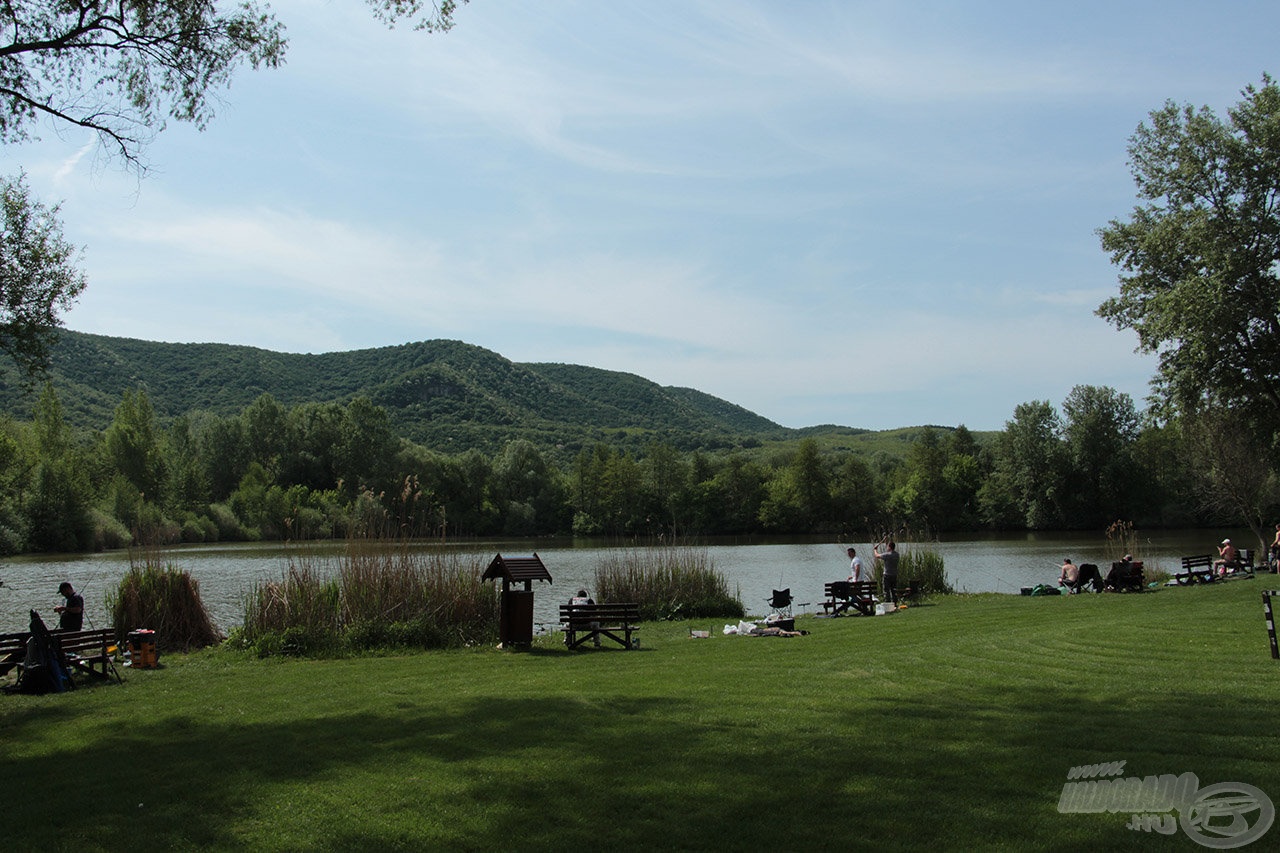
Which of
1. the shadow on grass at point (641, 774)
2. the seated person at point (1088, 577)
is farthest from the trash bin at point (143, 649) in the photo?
the seated person at point (1088, 577)

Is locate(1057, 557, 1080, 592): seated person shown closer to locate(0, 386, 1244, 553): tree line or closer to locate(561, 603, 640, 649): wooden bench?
locate(561, 603, 640, 649): wooden bench

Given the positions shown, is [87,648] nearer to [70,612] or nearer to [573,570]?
[70,612]

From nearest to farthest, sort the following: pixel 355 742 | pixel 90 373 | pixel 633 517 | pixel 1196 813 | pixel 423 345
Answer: pixel 1196 813 < pixel 355 742 < pixel 633 517 < pixel 90 373 < pixel 423 345

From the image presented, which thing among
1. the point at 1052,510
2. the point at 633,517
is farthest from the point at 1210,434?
the point at 633,517

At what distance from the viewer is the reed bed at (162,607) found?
55.1 feet

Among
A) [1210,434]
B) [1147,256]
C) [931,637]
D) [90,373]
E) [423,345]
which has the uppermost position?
[423,345]

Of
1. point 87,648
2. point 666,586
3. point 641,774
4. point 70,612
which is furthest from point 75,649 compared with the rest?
point 666,586

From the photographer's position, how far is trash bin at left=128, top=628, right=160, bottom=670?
46.0 ft

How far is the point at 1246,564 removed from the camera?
26.8 m

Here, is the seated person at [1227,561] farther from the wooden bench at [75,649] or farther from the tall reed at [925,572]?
the wooden bench at [75,649]

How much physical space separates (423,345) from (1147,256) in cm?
14811

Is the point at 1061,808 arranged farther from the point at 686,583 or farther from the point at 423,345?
the point at 423,345

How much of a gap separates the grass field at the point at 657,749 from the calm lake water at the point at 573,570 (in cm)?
860

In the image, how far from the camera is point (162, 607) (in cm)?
1694
